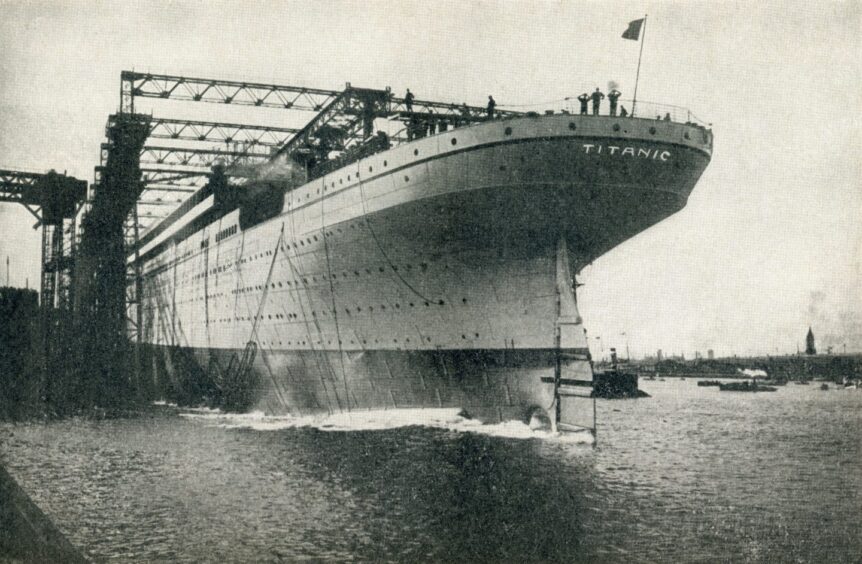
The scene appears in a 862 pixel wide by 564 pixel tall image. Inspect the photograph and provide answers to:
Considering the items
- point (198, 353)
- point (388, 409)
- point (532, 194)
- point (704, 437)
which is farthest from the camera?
point (198, 353)

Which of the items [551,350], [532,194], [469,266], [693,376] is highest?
[532,194]

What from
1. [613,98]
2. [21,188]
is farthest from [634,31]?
[21,188]

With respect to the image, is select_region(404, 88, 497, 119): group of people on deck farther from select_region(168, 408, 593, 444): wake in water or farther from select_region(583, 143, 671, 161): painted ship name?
select_region(168, 408, 593, 444): wake in water

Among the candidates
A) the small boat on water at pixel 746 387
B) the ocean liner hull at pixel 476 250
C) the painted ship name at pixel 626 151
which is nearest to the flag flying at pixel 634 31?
the ocean liner hull at pixel 476 250

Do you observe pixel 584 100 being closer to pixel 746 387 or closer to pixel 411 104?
pixel 411 104

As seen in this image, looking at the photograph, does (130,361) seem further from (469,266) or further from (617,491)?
(617,491)

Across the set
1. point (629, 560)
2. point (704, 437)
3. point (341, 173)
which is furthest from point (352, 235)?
point (704, 437)
